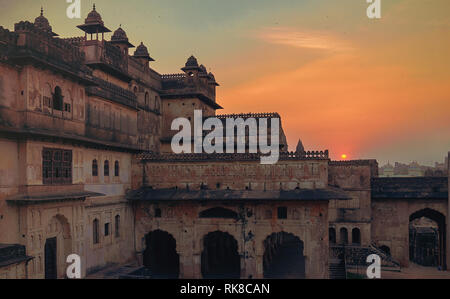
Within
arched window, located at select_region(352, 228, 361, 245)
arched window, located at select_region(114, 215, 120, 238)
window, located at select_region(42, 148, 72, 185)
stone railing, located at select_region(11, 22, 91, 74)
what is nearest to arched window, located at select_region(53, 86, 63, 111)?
stone railing, located at select_region(11, 22, 91, 74)

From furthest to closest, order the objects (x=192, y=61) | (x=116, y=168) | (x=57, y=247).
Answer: (x=192, y=61) < (x=116, y=168) < (x=57, y=247)

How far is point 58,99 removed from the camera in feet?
67.9

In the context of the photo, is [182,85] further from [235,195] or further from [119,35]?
[235,195]

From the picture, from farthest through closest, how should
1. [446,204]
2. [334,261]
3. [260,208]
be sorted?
[446,204] < [334,261] < [260,208]

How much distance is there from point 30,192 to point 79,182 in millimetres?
4212

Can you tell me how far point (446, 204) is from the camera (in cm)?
3694

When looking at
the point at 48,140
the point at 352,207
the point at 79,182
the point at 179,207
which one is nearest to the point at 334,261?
the point at 352,207

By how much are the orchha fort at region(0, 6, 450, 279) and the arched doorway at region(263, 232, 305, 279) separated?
0.21 metres

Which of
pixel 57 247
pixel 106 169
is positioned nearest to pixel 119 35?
pixel 106 169

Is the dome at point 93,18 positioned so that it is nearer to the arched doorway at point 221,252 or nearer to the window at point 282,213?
the arched doorway at point 221,252
